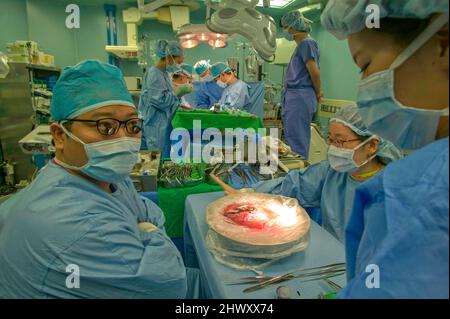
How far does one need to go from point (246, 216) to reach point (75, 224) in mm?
597

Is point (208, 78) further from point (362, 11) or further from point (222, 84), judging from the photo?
point (362, 11)

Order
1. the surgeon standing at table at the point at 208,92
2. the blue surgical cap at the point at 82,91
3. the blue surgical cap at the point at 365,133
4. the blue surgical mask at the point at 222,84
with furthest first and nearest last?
the surgeon standing at table at the point at 208,92 < the blue surgical mask at the point at 222,84 < the blue surgical cap at the point at 365,133 < the blue surgical cap at the point at 82,91

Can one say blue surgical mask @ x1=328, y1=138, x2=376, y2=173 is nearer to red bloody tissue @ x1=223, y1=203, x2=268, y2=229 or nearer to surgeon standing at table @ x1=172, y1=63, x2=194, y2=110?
red bloody tissue @ x1=223, y1=203, x2=268, y2=229

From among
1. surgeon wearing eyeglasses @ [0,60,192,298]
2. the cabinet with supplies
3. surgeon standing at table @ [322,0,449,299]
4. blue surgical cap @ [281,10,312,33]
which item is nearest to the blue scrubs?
blue surgical cap @ [281,10,312,33]

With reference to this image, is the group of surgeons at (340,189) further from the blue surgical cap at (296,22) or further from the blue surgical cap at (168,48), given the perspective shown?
the blue surgical cap at (168,48)

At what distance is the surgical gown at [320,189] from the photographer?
1.52 metres

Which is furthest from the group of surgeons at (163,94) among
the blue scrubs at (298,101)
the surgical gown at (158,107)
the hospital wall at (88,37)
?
the hospital wall at (88,37)

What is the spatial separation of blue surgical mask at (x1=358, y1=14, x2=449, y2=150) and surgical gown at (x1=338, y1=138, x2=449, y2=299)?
3.5 inches

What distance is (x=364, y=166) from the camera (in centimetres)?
149

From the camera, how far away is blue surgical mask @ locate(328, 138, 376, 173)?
145cm

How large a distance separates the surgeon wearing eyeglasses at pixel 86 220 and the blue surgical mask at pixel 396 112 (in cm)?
76

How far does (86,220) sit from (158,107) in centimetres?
267

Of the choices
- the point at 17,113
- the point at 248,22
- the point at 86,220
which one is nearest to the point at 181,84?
the point at 17,113
